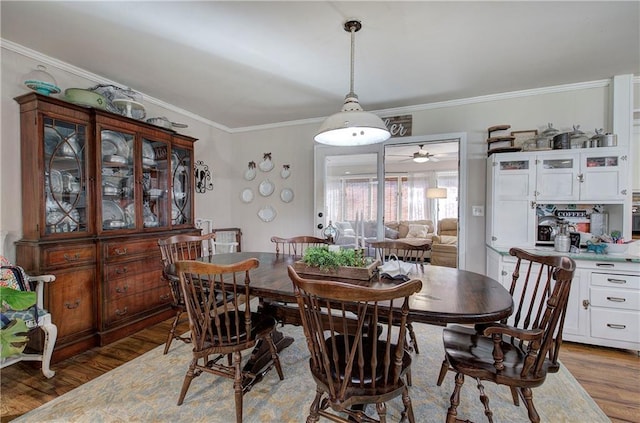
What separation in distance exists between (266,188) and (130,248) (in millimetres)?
2078

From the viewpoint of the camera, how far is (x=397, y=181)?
789 cm

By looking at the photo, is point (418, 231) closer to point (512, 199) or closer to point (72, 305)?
point (512, 199)

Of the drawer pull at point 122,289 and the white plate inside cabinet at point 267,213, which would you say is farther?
the white plate inside cabinet at point 267,213

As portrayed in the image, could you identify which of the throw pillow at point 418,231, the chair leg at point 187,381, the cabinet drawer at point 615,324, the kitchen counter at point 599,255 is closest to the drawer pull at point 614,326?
the cabinet drawer at point 615,324

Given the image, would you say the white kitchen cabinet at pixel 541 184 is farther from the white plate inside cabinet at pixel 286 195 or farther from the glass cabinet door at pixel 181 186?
the glass cabinet door at pixel 181 186

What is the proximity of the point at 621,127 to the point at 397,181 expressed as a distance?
516 centimetres

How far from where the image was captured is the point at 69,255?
2354mm

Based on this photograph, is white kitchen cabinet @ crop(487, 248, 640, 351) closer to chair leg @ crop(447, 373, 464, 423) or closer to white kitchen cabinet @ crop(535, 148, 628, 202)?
white kitchen cabinet @ crop(535, 148, 628, 202)

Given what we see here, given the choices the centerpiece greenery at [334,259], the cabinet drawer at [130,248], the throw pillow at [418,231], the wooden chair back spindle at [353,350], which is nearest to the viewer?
the wooden chair back spindle at [353,350]

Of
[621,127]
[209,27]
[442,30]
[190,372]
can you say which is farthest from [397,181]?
[190,372]

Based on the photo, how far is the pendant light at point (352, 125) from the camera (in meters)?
1.78

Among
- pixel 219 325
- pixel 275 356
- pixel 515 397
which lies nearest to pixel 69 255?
pixel 219 325

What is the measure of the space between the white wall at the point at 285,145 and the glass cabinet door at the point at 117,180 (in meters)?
0.56

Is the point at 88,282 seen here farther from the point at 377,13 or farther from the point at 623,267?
the point at 623,267
